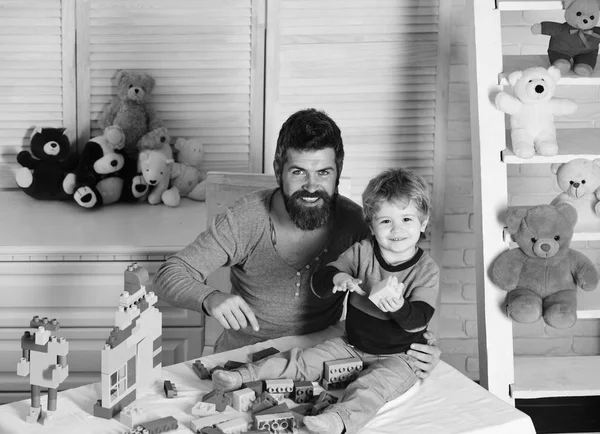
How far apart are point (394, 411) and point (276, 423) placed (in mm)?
268

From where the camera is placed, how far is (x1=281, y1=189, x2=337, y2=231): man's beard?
7.13 feet

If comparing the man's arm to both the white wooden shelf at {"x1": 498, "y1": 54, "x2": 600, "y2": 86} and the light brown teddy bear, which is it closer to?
the white wooden shelf at {"x1": 498, "y1": 54, "x2": 600, "y2": 86}

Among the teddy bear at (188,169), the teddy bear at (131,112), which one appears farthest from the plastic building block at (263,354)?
the teddy bear at (131,112)

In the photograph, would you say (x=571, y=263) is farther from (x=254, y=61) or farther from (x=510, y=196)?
(x=254, y=61)

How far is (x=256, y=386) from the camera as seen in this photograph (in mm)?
1806

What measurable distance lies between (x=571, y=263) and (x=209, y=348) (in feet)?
3.53

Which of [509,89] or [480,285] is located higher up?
[509,89]

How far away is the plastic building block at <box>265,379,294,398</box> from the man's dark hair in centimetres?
61

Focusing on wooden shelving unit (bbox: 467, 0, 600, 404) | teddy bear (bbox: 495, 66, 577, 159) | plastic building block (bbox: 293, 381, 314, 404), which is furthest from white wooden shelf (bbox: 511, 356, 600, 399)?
plastic building block (bbox: 293, 381, 314, 404)

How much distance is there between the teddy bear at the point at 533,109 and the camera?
240cm

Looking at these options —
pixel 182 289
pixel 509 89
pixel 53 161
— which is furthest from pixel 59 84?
pixel 509 89

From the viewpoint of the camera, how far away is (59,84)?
125 inches

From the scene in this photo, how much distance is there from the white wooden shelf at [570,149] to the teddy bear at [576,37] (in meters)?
0.21

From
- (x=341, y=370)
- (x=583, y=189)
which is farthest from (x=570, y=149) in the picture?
(x=341, y=370)
